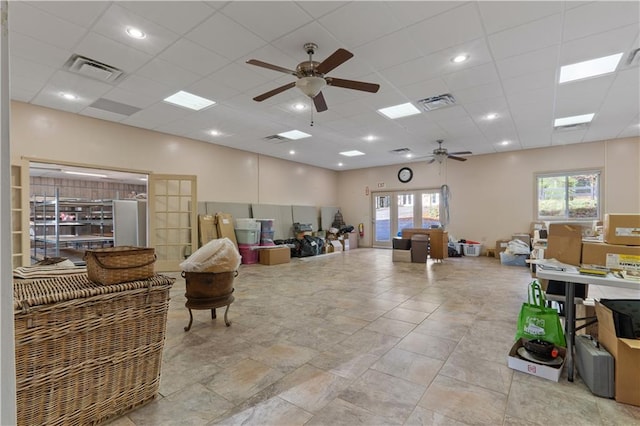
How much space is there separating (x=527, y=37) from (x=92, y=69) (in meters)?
5.07

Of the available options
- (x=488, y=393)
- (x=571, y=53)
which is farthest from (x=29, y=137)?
(x=571, y=53)

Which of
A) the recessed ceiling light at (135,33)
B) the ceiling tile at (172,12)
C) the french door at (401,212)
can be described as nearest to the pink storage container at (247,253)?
the french door at (401,212)

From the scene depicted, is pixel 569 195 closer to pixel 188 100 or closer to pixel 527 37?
pixel 527 37

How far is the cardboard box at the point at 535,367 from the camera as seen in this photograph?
2.23 m

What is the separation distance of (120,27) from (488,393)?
4533 mm

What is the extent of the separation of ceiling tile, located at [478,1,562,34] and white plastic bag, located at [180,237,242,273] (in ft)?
10.9

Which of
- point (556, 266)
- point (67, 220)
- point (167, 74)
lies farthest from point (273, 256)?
point (556, 266)

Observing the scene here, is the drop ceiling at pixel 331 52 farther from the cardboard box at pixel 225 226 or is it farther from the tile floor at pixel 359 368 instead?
the tile floor at pixel 359 368

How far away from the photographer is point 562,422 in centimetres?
180

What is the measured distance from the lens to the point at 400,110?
17.2 feet

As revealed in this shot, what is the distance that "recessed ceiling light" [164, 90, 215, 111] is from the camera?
15.2 ft

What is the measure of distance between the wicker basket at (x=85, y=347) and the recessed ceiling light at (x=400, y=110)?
450 cm

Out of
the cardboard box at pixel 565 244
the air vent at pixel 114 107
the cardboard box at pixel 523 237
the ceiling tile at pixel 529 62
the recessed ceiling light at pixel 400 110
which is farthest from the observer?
the cardboard box at pixel 523 237

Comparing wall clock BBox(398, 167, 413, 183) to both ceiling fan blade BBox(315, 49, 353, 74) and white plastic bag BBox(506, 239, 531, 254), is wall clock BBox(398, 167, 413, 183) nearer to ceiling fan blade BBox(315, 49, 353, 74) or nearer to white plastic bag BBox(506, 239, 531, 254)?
white plastic bag BBox(506, 239, 531, 254)
